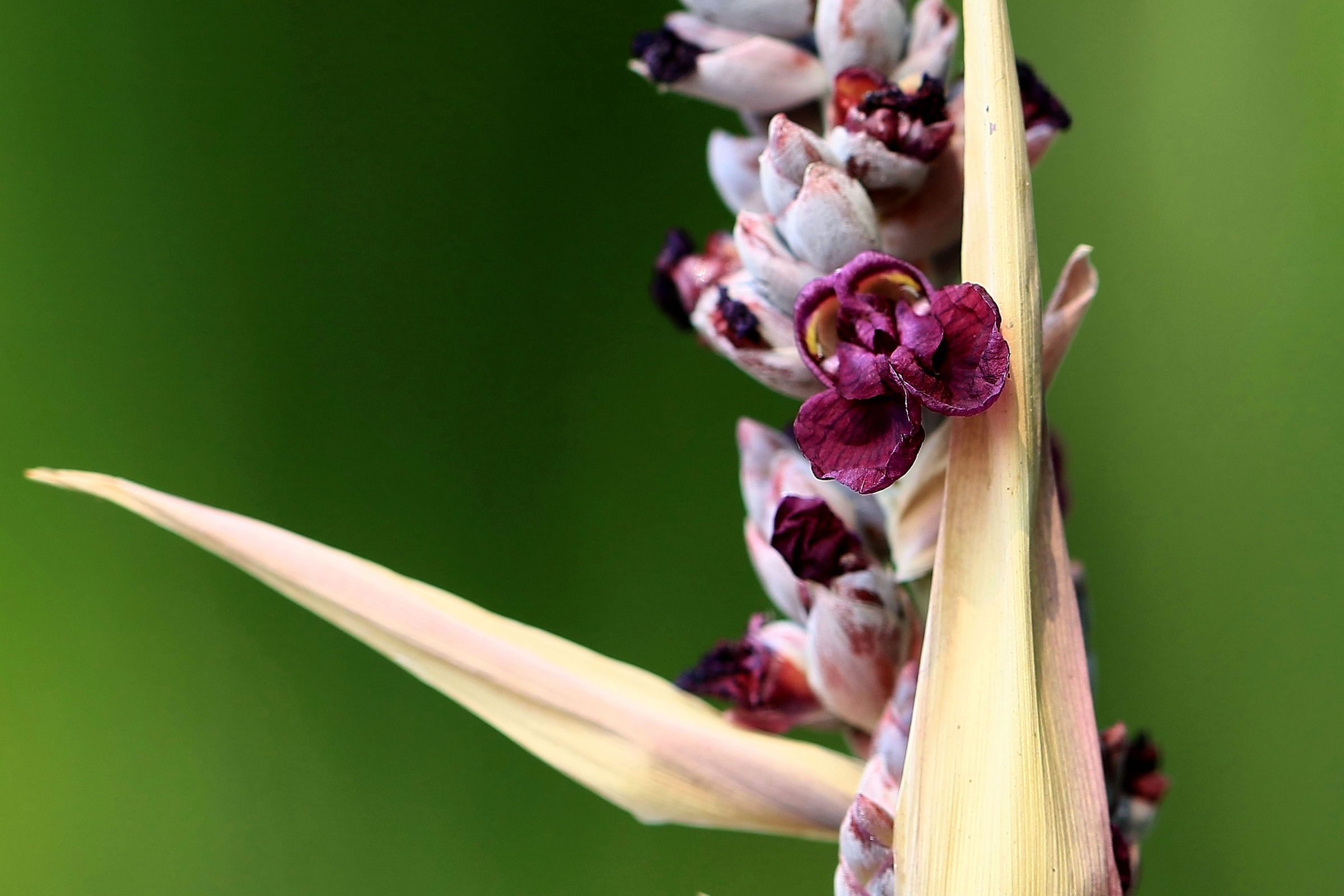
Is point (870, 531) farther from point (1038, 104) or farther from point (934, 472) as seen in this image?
point (1038, 104)

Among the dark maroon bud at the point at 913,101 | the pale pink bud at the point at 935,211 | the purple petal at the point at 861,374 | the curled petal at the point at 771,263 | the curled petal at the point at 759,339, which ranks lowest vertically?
the purple petal at the point at 861,374

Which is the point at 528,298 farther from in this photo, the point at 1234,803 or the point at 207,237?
the point at 1234,803

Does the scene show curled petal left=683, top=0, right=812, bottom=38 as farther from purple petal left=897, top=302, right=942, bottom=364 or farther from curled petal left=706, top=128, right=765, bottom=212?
purple petal left=897, top=302, right=942, bottom=364

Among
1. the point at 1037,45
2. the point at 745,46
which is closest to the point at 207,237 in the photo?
the point at 745,46

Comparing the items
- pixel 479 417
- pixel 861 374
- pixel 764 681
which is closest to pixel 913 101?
pixel 861 374

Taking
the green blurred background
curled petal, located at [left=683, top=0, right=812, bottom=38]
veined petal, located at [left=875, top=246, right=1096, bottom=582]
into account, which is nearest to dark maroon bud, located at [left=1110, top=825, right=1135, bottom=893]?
veined petal, located at [left=875, top=246, right=1096, bottom=582]

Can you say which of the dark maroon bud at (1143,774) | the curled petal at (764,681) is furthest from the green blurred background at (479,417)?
the curled petal at (764,681)

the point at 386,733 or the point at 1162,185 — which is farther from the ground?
the point at 1162,185

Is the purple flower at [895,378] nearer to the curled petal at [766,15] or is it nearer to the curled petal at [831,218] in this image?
the curled petal at [831,218]
